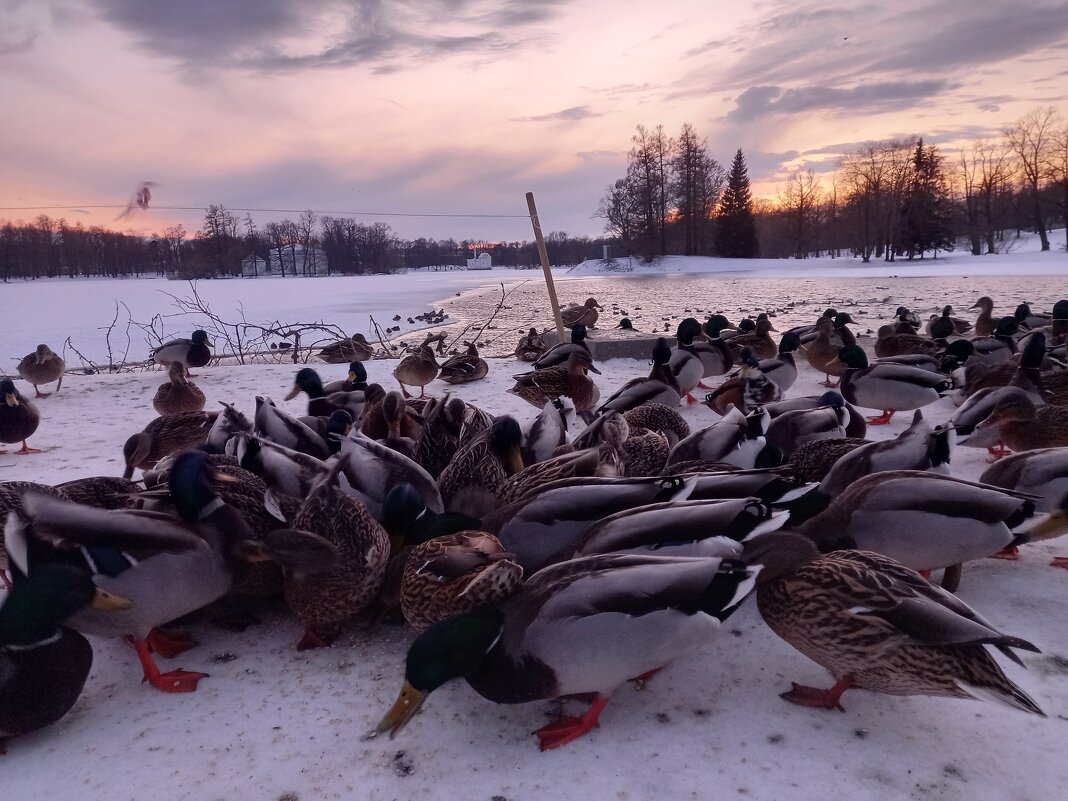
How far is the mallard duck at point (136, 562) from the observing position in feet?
7.73

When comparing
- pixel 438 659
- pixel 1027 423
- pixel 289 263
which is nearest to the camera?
pixel 438 659

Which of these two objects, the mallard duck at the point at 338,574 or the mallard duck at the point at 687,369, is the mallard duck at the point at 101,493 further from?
the mallard duck at the point at 687,369

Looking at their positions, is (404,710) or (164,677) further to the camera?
(164,677)

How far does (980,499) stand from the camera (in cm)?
271

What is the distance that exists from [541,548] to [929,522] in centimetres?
161

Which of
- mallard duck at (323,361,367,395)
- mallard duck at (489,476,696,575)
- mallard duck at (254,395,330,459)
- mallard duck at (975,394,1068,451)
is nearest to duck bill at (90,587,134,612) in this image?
mallard duck at (489,476,696,575)

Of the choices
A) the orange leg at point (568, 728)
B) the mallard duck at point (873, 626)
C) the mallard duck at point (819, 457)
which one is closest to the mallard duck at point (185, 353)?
the mallard duck at point (819, 457)

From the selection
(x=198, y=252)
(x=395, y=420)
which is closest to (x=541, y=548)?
(x=395, y=420)

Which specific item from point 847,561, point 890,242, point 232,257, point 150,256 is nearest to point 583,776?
point 847,561

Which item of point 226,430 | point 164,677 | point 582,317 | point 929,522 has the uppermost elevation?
point 582,317

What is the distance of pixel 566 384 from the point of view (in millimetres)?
6383

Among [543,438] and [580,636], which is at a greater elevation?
[543,438]

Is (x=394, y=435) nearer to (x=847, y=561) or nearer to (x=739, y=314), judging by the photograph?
(x=847, y=561)

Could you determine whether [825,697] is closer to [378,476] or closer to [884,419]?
[378,476]
